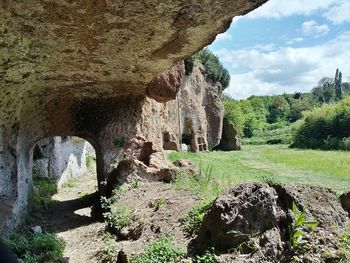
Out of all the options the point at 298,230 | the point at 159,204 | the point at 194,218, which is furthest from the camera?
the point at 159,204

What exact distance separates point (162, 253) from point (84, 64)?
4070 mm

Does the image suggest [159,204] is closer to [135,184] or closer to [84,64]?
[135,184]

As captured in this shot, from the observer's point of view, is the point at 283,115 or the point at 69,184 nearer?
the point at 69,184

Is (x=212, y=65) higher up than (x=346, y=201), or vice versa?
(x=212, y=65)

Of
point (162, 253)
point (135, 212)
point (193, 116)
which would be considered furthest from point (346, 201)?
point (193, 116)

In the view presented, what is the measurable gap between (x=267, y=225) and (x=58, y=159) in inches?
433

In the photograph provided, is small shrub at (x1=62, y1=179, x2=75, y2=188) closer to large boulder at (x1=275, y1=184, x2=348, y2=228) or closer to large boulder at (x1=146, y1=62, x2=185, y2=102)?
large boulder at (x1=146, y1=62, x2=185, y2=102)

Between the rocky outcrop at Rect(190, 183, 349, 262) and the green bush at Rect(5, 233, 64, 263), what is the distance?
2716 millimetres

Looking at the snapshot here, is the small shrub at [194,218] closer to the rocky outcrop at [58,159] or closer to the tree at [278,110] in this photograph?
the rocky outcrop at [58,159]

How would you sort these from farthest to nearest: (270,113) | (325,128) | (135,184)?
(270,113) → (325,128) → (135,184)

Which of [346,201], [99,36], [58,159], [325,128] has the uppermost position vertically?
[99,36]

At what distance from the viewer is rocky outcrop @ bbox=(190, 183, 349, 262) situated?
4.60m

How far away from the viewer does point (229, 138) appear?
1481 inches

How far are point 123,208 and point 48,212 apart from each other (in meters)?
3.62
